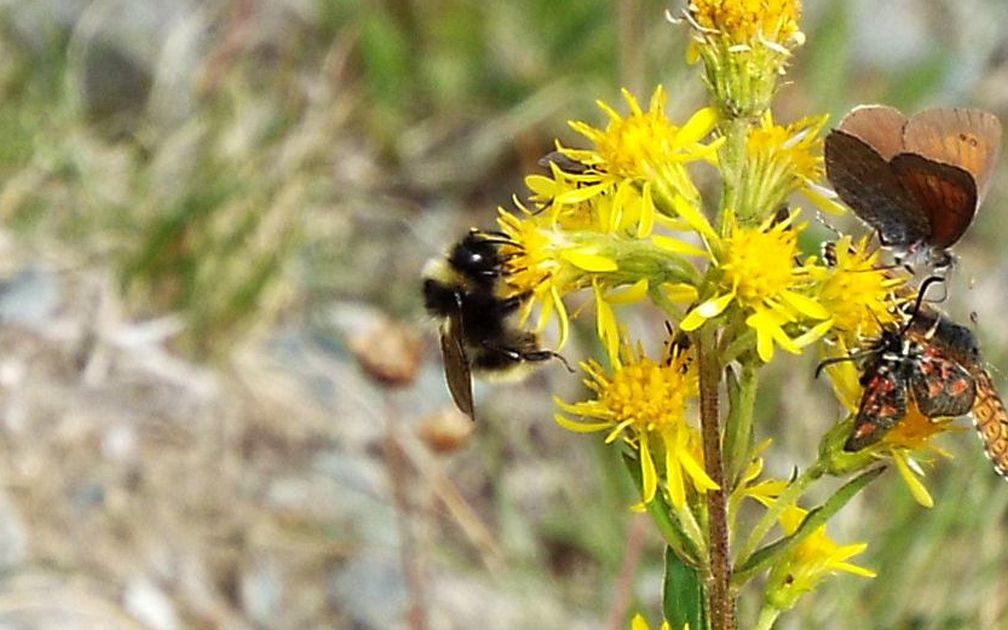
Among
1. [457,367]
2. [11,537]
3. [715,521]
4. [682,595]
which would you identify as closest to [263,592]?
[11,537]

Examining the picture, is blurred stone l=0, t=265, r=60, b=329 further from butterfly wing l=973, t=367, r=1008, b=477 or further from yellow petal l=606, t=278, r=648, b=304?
butterfly wing l=973, t=367, r=1008, b=477

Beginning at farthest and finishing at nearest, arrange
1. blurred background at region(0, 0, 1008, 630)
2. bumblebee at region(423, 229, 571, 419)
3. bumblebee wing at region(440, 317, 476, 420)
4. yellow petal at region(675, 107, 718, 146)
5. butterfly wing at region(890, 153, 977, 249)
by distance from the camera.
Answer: blurred background at region(0, 0, 1008, 630), bumblebee at region(423, 229, 571, 419), bumblebee wing at region(440, 317, 476, 420), yellow petal at region(675, 107, 718, 146), butterfly wing at region(890, 153, 977, 249)

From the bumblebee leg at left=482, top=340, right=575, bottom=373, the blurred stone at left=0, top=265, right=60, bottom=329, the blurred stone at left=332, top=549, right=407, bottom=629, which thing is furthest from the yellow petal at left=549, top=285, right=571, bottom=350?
the blurred stone at left=0, top=265, right=60, bottom=329

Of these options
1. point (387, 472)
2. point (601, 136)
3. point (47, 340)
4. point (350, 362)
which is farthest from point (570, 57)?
point (601, 136)

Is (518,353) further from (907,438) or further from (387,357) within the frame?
(387,357)

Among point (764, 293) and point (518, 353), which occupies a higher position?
point (518, 353)

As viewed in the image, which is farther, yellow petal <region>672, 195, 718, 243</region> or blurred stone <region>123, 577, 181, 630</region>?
blurred stone <region>123, 577, 181, 630</region>

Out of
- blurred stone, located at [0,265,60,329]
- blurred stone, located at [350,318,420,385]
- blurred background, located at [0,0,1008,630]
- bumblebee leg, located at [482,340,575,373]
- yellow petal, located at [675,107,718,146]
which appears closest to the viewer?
yellow petal, located at [675,107,718,146]

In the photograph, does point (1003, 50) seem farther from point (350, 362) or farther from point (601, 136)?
point (601, 136)
